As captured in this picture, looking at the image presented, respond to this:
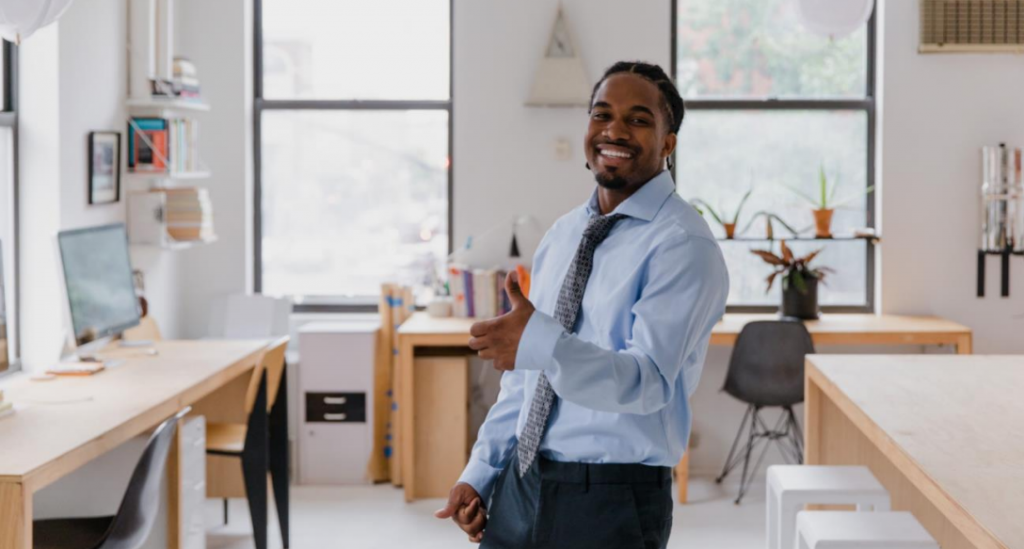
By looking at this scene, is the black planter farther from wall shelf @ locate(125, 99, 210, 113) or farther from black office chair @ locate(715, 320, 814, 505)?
wall shelf @ locate(125, 99, 210, 113)

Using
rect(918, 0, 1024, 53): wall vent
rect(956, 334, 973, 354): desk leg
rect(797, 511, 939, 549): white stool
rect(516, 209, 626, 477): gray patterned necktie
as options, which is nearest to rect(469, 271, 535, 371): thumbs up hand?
rect(516, 209, 626, 477): gray patterned necktie

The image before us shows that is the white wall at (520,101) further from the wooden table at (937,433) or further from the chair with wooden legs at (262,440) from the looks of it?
the wooden table at (937,433)

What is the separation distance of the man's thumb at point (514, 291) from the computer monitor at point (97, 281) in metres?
2.23

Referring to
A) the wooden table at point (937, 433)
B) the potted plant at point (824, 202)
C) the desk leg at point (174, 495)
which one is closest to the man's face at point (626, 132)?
the wooden table at point (937, 433)

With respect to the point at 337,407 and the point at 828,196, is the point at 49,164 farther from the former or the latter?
the point at 828,196

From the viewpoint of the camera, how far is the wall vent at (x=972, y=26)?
18.2 feet

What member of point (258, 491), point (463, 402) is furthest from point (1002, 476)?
point (463, 402)

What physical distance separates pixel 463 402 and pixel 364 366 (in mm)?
484

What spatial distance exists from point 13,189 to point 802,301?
3240mm

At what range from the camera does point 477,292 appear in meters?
5.53

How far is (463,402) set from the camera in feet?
17.3

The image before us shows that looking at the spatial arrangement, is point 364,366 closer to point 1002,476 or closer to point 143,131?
point 143,131

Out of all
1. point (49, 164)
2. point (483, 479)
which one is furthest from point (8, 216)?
point (483, 479)

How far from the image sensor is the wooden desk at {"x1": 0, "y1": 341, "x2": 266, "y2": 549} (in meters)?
2.58
